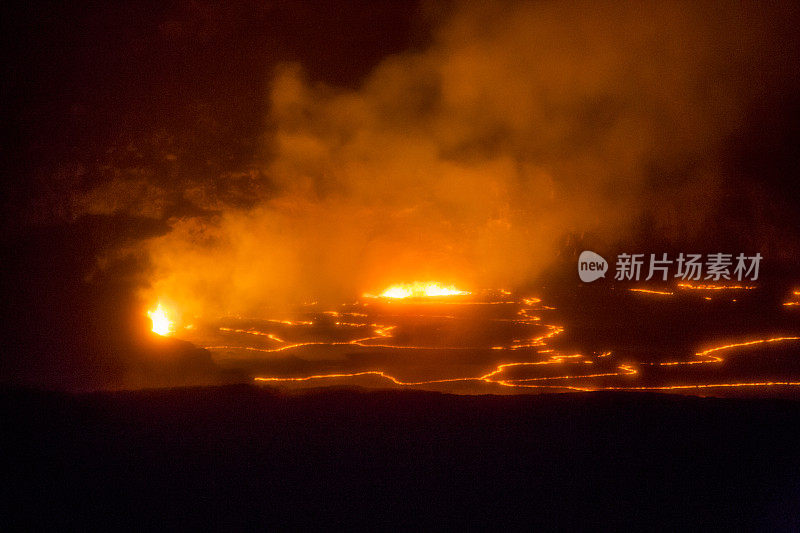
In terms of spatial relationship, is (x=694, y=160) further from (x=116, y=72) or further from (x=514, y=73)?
(x=116, y=72)

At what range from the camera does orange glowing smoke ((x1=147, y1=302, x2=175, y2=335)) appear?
811 centimetres

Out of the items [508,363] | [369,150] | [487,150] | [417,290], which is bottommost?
[508,363]

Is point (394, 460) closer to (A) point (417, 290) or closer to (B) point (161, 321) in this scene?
(B) point (161, 321)

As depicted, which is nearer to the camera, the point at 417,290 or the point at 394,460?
the point at 394,460

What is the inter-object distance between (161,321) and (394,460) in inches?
230

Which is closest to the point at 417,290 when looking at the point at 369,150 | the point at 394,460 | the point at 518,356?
the point at 369,150

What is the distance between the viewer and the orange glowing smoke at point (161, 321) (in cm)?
811

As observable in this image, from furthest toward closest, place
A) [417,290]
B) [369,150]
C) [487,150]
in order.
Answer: [417,290] < [487,150] < [369,150]

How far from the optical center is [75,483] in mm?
3543

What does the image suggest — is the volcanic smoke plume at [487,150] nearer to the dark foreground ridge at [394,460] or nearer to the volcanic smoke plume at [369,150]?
the volcanic smoke plume at [369,150]

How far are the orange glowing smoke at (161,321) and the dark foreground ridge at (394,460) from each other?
3572 mm

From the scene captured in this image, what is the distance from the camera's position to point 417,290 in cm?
1298

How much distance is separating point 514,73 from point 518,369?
536cm

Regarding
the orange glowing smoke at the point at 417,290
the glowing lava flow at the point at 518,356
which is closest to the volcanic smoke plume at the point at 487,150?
the orange glowing smoke at the point at 417,290
